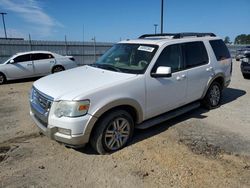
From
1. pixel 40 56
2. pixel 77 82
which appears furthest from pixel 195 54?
pixel 40 56

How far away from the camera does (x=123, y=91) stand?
157 inches

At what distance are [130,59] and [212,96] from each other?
277cm

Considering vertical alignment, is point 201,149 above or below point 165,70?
below

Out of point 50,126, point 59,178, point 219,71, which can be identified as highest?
point 219,71

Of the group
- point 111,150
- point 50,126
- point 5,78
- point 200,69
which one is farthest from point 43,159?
point 5,78

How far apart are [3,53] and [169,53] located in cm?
1327

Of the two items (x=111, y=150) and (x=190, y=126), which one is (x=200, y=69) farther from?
(x=111, y=150)

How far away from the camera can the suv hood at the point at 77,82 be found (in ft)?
12.0

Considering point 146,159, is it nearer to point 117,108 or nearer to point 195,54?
point 117,108

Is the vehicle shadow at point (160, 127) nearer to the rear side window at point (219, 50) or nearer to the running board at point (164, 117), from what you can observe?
the running board at point (164, 117)

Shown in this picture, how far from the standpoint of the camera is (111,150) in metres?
4.10

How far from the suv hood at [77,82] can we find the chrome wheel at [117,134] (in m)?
0.66

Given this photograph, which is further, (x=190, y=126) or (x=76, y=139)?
Result: (x=190, y=126)

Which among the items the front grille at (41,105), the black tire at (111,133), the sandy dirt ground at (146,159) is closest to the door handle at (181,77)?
the sandy dirt ground at (146,159)
